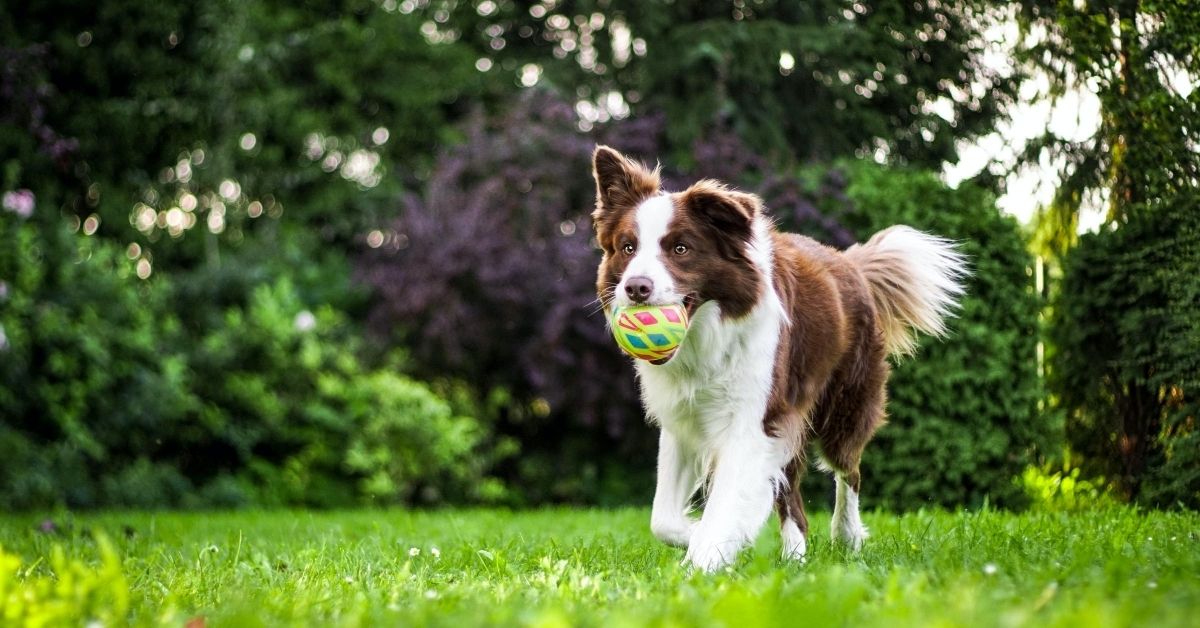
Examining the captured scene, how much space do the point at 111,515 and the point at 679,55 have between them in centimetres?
633

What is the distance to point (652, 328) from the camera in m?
4.12

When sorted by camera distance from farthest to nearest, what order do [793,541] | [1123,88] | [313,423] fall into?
[313,423], [1123,88], [793,541]

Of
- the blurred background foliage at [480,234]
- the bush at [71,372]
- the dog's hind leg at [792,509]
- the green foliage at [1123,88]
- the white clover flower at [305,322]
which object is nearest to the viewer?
the dog's hind leg at [792,509]

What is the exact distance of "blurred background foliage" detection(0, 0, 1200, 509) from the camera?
6719 millimetres

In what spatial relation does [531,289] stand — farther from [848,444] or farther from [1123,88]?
[1123,88]

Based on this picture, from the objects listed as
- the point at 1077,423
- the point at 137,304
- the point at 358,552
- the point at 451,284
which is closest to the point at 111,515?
the point at 137,304

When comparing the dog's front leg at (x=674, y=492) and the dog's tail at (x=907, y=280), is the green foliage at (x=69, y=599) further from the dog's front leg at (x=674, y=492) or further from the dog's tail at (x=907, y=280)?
the dog's tail at (x=907, y=280)

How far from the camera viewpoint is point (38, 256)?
9.88 m

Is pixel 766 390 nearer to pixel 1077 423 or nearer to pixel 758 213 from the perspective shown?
pixel 758 213

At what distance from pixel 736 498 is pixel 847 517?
1.07 meters

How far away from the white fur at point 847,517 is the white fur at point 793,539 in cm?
30

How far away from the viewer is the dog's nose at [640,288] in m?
4.14

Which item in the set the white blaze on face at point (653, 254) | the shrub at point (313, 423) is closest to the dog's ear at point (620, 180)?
the white blaze on face at point (653, 254)

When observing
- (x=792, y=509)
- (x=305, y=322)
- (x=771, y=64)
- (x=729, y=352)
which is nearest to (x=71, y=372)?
(x=305, y=322)
